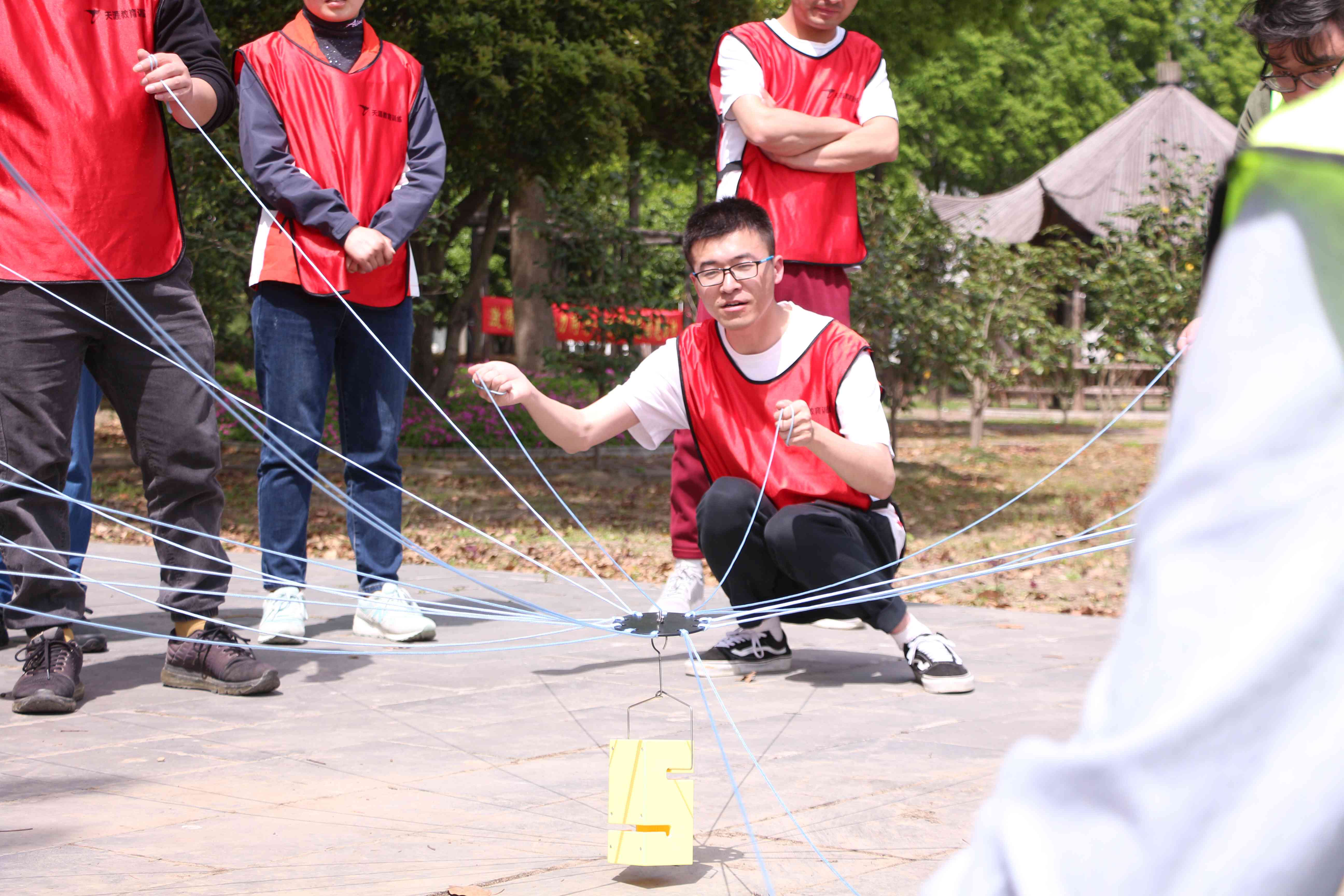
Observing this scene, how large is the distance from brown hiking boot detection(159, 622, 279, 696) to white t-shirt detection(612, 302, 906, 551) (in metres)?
1.09

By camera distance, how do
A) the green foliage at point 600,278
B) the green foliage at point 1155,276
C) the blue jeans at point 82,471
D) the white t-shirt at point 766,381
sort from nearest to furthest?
the white t-shirt at point 766,381
the blue jeans at point 82,471
the green foliage at point 600,278
the green foliage at point 1155,276

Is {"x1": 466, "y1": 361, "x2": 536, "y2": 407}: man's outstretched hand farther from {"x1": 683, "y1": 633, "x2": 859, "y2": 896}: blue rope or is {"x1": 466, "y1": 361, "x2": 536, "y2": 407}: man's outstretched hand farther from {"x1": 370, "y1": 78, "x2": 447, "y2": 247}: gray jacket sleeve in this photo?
{"x1": 370, "y1": 78, "x2": 447, "y2": 247}: gray jacket sleeve

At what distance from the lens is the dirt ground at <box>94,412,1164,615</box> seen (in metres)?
6.23

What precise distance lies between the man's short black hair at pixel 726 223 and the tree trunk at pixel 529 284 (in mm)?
11270

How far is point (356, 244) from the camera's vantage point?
3.76m

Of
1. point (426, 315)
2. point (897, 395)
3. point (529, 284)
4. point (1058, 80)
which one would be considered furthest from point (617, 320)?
point (1058, 80)

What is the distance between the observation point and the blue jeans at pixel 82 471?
4.20 m

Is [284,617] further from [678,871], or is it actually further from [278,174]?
[678,871]

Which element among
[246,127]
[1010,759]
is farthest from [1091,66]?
[1010,759]

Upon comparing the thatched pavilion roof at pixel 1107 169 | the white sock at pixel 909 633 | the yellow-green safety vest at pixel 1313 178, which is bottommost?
the white sock at pixel 909 633

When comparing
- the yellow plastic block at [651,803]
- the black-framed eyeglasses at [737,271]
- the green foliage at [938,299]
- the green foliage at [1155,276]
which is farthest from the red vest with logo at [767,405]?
the green foliage at [1155,276]

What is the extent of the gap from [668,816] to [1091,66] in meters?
38.0

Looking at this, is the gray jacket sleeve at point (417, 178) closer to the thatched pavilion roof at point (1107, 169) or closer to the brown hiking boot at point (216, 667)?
the brown hiking boot at point (216, 667)

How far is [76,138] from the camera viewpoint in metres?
3.15
